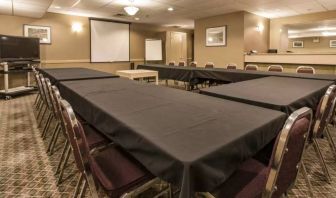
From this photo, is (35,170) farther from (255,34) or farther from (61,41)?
(255,34)

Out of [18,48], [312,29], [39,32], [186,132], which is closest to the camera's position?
[186,132]

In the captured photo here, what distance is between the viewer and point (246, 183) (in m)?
1.19

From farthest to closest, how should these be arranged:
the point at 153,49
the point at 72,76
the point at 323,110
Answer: the point at 153,49, the point at 72,76, the point at 323,110

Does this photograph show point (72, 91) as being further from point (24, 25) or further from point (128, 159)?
point (24, 25)

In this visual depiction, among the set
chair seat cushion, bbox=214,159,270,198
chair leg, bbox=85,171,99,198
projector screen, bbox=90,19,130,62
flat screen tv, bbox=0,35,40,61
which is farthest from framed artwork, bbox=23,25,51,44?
chair seat cushion, bbox=214,159,270,198

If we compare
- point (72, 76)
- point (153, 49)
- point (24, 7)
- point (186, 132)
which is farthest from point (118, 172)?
point (153, 49)

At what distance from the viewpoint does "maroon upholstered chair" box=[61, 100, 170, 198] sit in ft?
3.77

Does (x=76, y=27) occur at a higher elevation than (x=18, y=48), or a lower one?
higher

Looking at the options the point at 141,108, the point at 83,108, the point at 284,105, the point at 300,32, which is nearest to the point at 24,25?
the point at 83,108

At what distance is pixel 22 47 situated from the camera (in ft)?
20.9

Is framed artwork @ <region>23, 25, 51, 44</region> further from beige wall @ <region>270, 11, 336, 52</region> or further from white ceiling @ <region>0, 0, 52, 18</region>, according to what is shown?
beige wall @ <region>270, 11, 336, 52</region>

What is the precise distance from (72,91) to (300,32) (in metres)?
8.31

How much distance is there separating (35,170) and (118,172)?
1.45m

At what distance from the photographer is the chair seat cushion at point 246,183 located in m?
1.10
